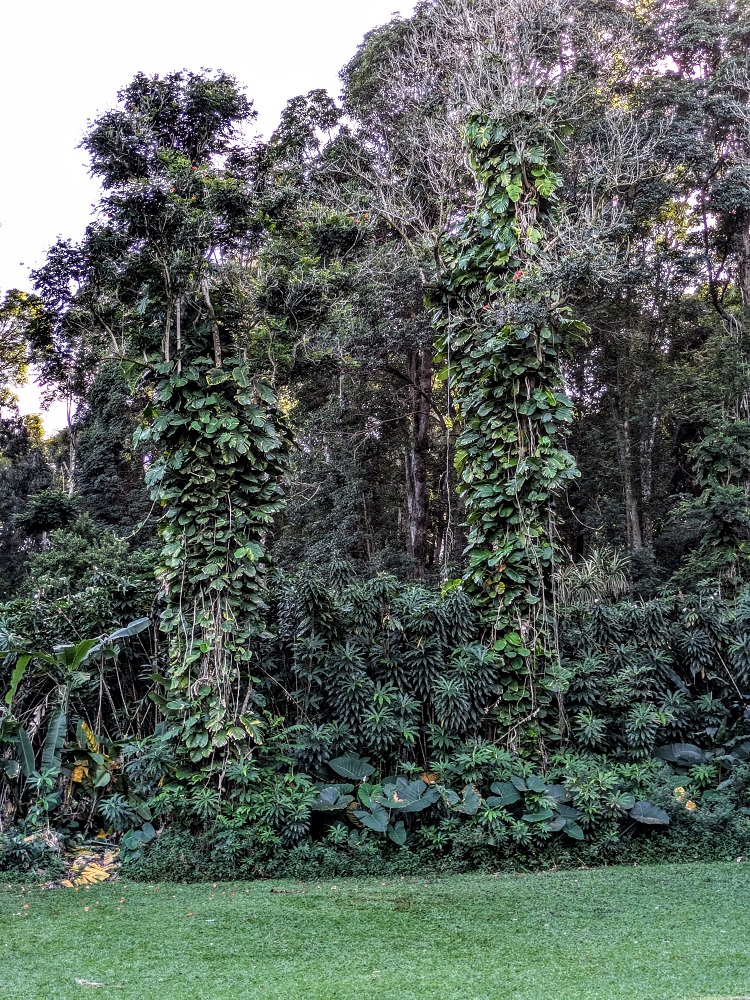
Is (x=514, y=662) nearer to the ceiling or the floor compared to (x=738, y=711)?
nearer to the ceiling

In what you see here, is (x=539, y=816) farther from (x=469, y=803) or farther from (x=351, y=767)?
(x=351, y=767)

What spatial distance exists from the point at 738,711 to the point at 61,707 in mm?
5366

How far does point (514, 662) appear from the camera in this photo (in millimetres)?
6172

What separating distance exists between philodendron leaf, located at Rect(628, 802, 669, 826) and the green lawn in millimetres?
414

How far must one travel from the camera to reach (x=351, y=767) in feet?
18.5

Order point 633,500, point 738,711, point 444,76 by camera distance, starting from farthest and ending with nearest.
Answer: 1. point 633,500
2. point 444,76
3. point 738,711

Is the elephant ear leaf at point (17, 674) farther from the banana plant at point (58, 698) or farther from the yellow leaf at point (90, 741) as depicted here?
the yellow leaf at point (90, 741)

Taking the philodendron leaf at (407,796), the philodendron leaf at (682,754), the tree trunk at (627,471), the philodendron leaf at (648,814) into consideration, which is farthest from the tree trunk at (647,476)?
the philodendron leaf at (407,796)

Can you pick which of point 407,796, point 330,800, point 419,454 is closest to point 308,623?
point 330,800

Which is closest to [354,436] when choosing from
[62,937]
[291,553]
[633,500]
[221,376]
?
A: [291,553]

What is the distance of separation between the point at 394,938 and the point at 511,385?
4.42 meters

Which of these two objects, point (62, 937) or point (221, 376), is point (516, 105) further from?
point (62, 937)

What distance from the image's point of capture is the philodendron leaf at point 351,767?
5609mm

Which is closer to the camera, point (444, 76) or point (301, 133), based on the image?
point (444, 76)
